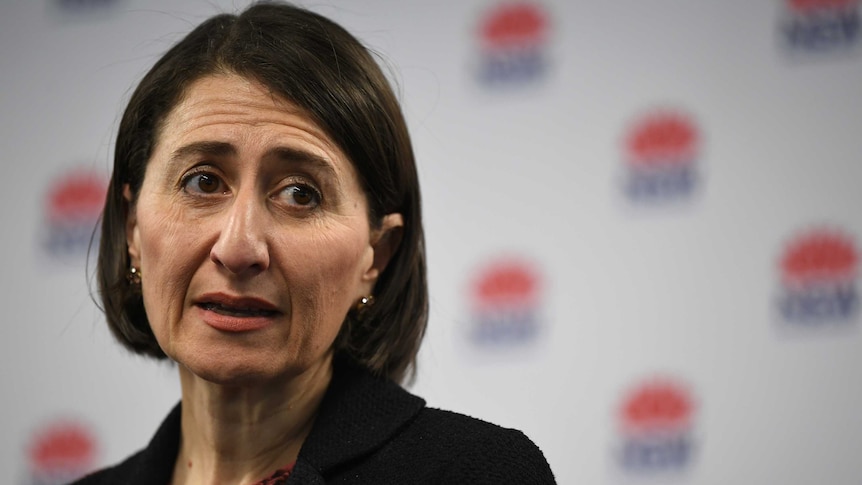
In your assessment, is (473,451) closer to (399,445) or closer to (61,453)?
(399,445)

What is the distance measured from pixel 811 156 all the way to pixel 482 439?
4.63 feet

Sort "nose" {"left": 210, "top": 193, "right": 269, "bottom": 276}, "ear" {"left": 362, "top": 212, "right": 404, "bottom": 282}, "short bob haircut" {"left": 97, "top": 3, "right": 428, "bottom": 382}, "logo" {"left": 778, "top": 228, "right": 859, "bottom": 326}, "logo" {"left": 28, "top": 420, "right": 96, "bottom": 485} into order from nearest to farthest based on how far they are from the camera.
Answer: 1. "nose" {"left": 210, "top": 193, "right": 269, "bottom": 276}
2. "short bob haircut" {"left": 97, "top": 3, "right": 428, "bottom": 382}
3. "ear" {"left": 362, "top": 212, "right": 404, "bottom": 282}
4. "logo" {"left": 778, "top": 228, "right": 859, "bottom": 326}
5. "logo" {"left": 28, "top": 420, "right": 96, "bottom": 485}

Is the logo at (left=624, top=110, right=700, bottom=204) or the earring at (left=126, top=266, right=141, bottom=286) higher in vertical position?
the logo at (left=624, top=110, right=700, bottom=204)

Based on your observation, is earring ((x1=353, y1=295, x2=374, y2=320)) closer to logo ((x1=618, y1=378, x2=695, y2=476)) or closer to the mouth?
the mouth

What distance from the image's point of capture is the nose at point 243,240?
1.13 m

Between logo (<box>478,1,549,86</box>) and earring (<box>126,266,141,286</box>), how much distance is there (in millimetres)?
1306

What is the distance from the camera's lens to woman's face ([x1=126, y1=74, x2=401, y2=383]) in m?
1.17

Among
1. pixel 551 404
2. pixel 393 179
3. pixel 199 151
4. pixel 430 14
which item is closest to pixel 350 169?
pixel 393 179

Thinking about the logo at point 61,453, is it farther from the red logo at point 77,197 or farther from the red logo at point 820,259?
the red logo at point 820,259

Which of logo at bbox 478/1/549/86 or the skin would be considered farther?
logo at bbox 478/1/549/86

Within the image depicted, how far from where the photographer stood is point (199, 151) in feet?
3.98

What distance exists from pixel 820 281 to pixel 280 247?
4.84ft

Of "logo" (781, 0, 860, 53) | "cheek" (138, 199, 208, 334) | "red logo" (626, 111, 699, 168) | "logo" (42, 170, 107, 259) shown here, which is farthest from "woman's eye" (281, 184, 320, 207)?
"logo" (42, 170, 107, 259)

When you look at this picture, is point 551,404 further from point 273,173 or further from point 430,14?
point 273,173
